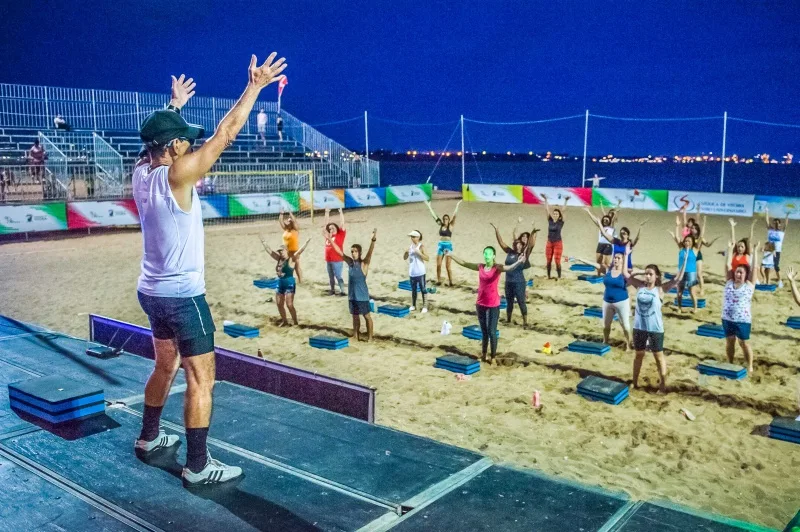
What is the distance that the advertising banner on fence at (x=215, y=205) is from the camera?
83.7ft

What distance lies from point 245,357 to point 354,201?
24464 millimetres

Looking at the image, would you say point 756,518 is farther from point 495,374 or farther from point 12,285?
point 12,285

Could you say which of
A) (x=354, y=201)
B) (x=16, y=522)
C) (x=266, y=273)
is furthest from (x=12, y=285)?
(x=354, y=201)

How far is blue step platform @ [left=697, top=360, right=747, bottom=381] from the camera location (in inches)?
342

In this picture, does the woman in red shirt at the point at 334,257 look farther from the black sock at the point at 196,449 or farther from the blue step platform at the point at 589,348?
the black sock at the point at 196,449

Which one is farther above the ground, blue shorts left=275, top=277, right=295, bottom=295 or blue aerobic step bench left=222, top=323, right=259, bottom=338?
blue shorts left=275, top=277, right=295, bottom=295

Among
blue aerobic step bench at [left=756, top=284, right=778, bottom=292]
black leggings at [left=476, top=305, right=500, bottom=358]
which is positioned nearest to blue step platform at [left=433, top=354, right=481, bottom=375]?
black leggings at [left=476, top=305, right=500, bottom=358]

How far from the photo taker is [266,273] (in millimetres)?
16328

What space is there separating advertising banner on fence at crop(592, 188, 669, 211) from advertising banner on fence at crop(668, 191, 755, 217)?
69cm

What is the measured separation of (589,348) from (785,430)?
10.7 feet

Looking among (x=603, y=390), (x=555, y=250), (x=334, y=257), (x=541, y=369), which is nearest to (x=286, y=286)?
(x=334, y=257)

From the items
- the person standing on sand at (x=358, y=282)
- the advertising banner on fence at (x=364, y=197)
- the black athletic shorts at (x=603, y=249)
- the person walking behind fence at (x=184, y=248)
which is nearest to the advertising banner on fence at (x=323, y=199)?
the advertising banner on fence at (x=364, y=197)

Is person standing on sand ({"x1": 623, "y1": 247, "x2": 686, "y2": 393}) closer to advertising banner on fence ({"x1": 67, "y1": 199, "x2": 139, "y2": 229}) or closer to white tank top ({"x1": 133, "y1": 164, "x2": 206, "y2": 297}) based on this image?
white tank top ({"x1": 133, "y1": 164, "x2": 206, "y2": 297})

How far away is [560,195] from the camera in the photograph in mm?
29766
